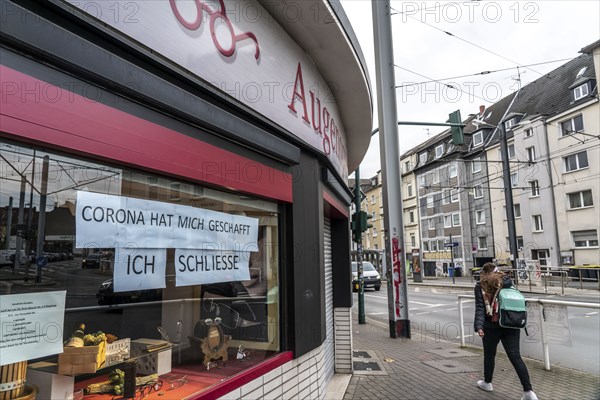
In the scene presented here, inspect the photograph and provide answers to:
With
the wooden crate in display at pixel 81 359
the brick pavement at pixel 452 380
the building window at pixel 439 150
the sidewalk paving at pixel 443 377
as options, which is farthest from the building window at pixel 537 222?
the wooden crate in display at pixel 81 359

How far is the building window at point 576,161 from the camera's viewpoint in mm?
25783

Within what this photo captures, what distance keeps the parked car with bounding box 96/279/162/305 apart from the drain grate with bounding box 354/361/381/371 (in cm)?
464

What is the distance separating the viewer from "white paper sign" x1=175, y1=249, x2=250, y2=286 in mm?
2784

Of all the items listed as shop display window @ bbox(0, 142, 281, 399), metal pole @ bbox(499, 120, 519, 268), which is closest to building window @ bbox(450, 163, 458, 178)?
metal pole @ bbox(499, 120, 519, 268)

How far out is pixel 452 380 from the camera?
20.0 feet

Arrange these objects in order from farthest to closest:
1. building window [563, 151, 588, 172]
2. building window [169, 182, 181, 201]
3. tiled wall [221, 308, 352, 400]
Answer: building window [563, 151, 588, 172]
tiled wall [221, 308, 352, 400]
building window [169, 182, 181, 201]

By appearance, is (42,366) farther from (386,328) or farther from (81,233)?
(386,328)

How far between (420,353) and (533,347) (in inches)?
80.6

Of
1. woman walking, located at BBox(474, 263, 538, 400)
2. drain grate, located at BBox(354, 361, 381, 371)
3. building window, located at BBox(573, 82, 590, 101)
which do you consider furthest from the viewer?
building window, located at BBox(573, 82, 590, 101)

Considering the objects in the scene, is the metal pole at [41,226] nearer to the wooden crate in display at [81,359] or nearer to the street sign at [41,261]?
the street sign at [41,261]

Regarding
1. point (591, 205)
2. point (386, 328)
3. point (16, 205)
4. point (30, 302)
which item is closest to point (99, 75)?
point (16, 205)

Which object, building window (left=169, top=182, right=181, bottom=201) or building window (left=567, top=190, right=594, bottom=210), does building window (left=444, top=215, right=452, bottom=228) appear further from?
building window (left=169, top=182, right=181, bottom=201)

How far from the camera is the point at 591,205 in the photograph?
82.7ft

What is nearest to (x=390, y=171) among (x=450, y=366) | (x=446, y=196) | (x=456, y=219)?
(x=450, y=366)
